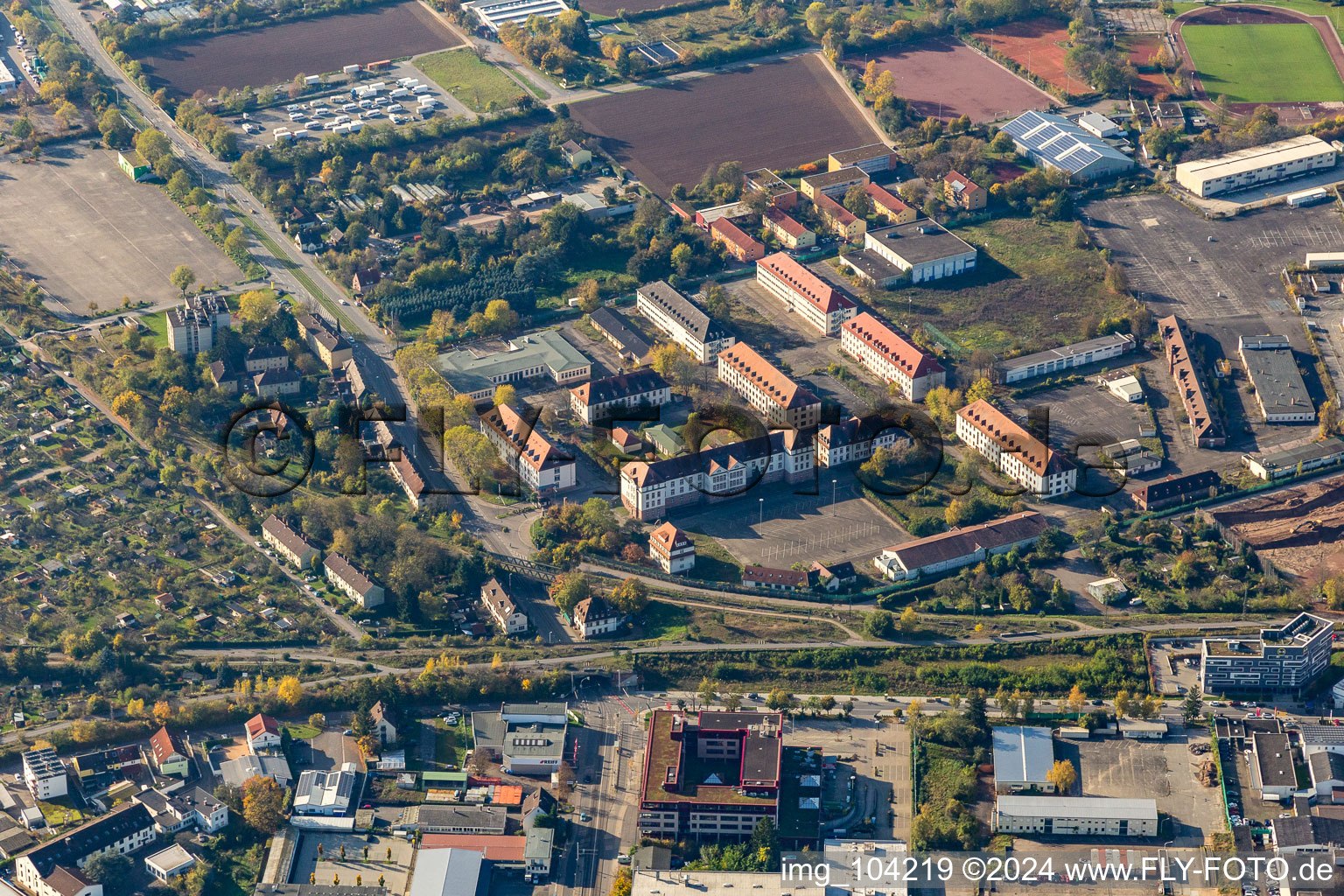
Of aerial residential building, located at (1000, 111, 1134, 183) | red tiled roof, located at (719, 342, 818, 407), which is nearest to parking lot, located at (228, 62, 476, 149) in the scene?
aerial residential building, located at (1000, 111, 1134, 183)

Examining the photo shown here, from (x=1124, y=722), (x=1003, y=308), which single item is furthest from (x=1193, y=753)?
(x=1003, y=308)

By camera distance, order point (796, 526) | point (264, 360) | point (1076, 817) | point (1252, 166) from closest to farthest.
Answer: point (1076, 817) < point (796, 526) < point (264, 360) < point (1252, 166)

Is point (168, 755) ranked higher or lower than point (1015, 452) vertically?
higher

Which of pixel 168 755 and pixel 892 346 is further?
pixel 892 346

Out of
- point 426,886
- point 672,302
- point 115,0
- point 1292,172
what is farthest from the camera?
point 115,0

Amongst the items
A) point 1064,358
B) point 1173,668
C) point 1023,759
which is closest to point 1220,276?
point 1064,358

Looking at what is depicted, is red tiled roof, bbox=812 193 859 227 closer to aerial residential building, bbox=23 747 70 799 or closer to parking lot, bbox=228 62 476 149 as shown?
parking lot, bbox=228 62 476 149

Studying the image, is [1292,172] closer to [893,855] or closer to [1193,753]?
[1193,753]

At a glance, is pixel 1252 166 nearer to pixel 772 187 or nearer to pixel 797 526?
pixel 772 187
